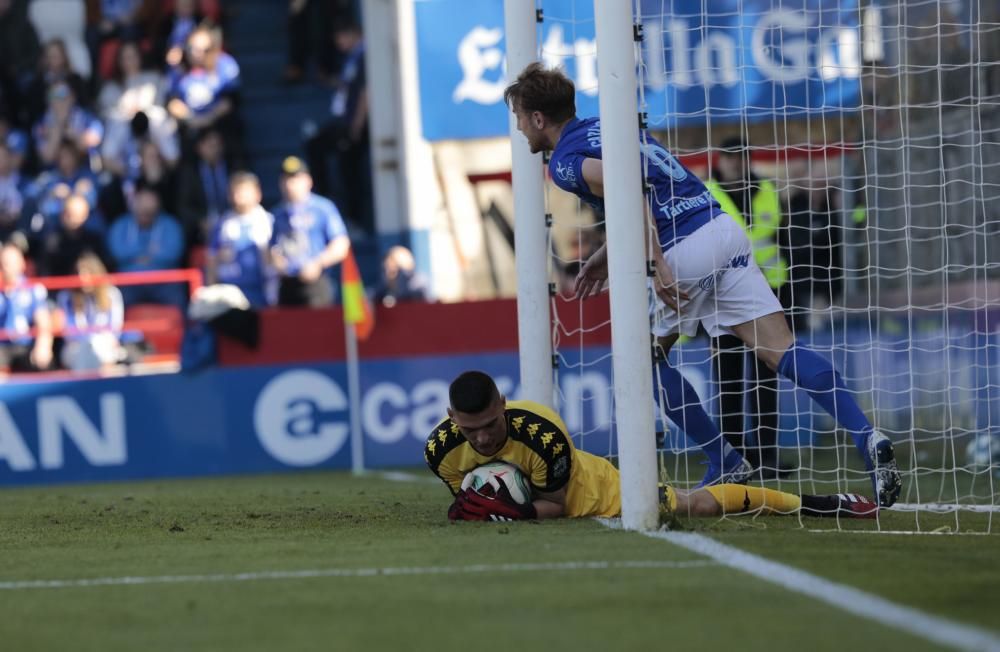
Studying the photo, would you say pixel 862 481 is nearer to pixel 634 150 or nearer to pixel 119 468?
pixel 634 150

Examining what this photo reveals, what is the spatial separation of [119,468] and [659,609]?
29.1 ft

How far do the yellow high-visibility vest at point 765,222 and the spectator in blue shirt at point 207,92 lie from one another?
6853mm

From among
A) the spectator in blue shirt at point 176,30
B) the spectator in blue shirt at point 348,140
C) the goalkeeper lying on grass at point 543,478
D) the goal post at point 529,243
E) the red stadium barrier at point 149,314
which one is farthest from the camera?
the spectator in blue shirt at point 176,30

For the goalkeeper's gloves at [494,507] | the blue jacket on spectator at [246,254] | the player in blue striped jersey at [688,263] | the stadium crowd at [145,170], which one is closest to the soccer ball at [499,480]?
the goalkeeper's gloves at [494,507]

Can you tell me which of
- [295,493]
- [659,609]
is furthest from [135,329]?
[659,609]

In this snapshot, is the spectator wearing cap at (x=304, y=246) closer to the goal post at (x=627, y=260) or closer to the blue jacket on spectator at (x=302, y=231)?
the blue jacket on spectator at (x=302, y=231)

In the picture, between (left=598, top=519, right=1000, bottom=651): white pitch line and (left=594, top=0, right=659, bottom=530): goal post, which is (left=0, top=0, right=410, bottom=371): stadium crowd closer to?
(left=594, top=0, right=659, bottom=530): goal post

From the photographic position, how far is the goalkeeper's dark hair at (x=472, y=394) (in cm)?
578

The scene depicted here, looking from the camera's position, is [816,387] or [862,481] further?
[862,481]

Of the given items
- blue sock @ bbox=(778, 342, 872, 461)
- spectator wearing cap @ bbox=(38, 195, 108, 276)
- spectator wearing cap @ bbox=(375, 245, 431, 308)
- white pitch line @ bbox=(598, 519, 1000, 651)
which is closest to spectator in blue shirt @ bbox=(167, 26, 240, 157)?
spectator wearing cap @ bbox=(38, 195, 108, 276)

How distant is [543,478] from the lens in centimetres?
613

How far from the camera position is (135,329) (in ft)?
42.6

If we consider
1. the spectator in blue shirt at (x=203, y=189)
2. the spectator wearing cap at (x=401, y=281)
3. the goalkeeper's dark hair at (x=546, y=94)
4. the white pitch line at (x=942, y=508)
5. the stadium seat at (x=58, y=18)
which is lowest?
the white pitch line at (x=942, y=508)

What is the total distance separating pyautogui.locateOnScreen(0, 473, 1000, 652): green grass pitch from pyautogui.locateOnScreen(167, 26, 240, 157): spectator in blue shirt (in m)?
9.57
